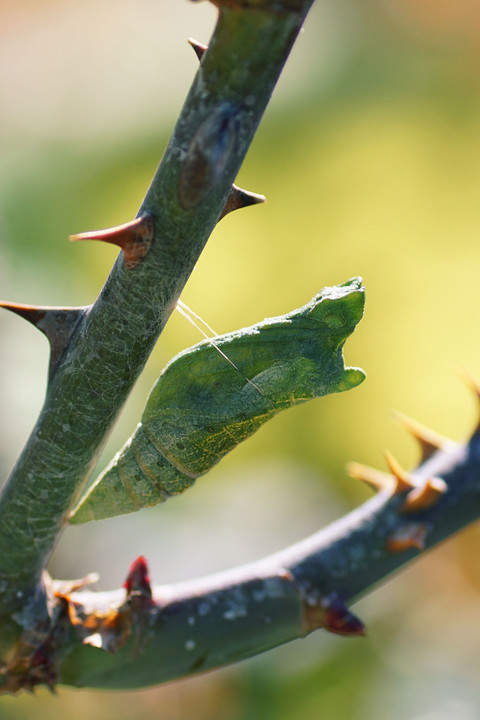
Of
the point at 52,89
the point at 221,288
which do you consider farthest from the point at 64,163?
the point at 221,288

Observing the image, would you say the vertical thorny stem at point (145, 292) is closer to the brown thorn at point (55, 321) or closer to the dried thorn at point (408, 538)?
the brown thorn at point (55, 321)

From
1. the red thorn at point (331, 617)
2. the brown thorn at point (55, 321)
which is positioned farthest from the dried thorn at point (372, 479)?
the brown thorn at point (55, 321)

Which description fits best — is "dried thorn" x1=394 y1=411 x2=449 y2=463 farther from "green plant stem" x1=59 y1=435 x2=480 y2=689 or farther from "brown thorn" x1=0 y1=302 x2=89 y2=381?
"brown thorn" x1=0 y1=302 x2=89 y2=381

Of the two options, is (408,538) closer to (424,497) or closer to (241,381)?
(424,497)

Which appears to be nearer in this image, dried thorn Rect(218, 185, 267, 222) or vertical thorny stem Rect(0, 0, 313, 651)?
vertical thorny stem Rect(0, 0, 313, 651)

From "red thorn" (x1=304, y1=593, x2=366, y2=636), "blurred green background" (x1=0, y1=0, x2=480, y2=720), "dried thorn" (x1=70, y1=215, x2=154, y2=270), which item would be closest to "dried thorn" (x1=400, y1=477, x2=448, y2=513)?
"red thorn" (x1=304, y1=593, x2=366, y2=636)

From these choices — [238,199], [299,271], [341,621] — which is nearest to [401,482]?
[341,621]
